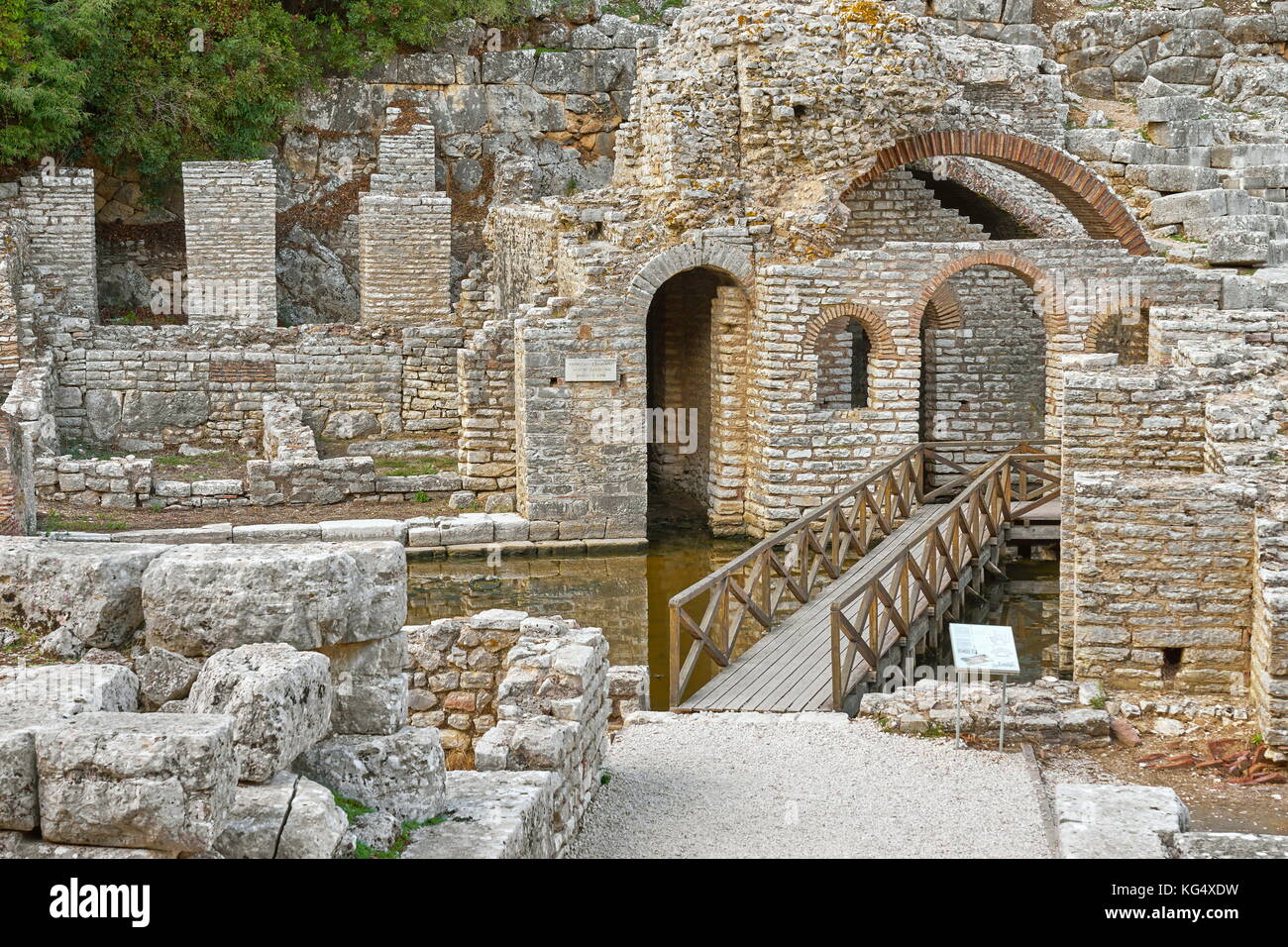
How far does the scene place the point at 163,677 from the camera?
5.31 meters

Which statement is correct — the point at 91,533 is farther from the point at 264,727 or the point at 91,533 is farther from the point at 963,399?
the point at 264,727

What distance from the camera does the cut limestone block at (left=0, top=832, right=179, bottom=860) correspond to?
4.21m

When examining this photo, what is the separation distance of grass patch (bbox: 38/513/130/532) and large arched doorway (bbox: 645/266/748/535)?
5.38 m

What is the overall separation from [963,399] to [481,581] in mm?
6052

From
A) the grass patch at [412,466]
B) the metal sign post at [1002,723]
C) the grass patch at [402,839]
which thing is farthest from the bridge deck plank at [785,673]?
the grass patch at [412,466]

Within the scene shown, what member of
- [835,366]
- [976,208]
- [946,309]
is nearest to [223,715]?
[946,309]

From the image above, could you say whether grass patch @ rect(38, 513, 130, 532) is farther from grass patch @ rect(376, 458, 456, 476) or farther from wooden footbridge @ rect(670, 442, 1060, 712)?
wooden footbridge @ rect(670, 442, 1060, 712)

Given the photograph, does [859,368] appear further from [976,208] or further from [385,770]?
[385,770]

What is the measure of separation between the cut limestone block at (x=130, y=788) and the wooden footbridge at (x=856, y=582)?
593 centimetres

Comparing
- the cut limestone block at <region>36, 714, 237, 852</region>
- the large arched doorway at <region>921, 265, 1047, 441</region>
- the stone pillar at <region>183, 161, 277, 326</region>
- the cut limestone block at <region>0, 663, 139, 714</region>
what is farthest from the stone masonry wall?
the stone pillar at <region>183, 161, 277, 326</region>

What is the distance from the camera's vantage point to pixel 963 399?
17562 millimetres

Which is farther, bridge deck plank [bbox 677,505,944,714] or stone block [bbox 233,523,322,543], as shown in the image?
stone block [bbox 233,523,322,543]

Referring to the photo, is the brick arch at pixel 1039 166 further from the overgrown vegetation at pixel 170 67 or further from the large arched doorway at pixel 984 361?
the overgrown vegetation at pixel 170 67
